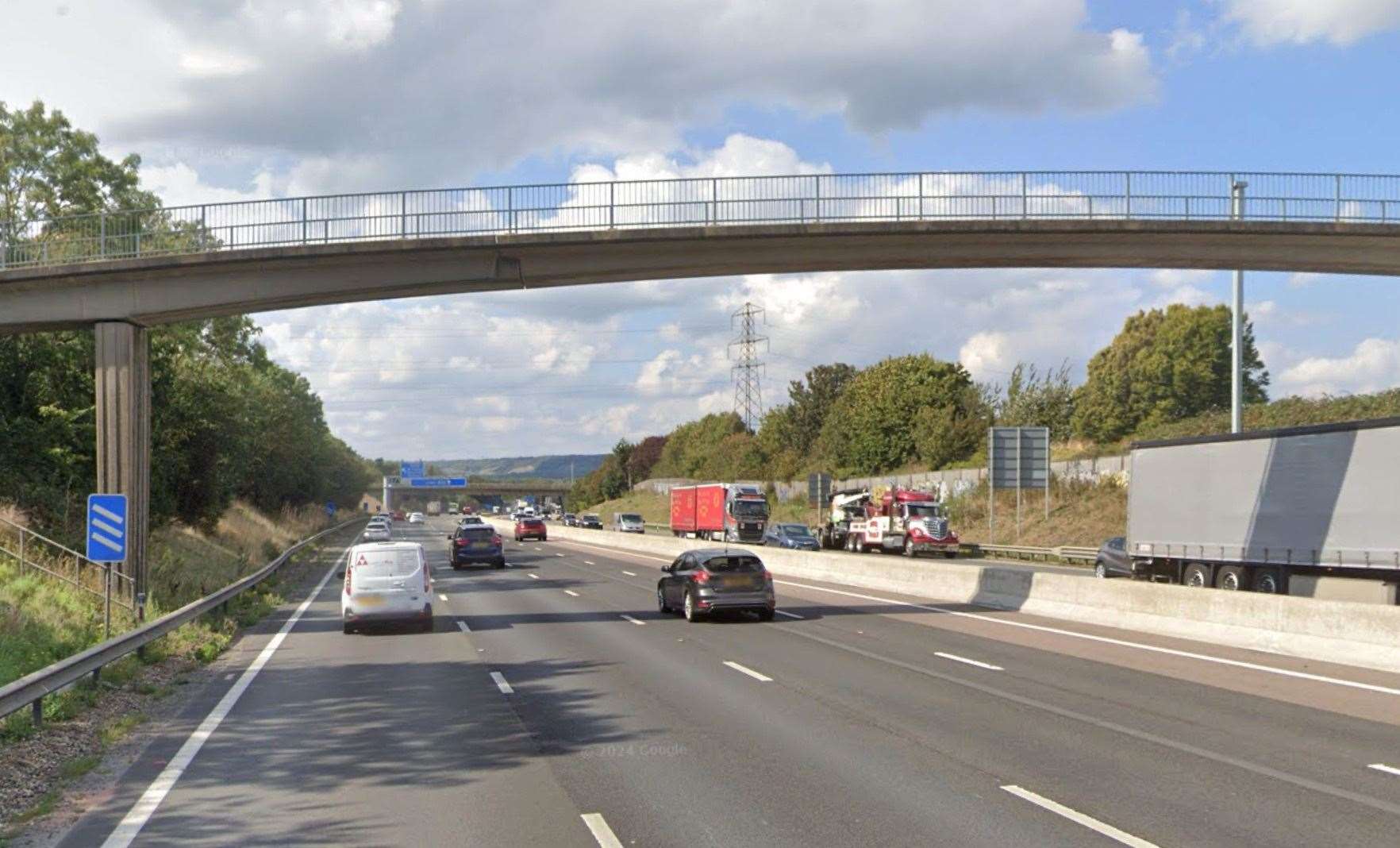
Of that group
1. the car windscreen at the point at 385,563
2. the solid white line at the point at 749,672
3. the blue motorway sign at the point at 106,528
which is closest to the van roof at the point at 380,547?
the car windscreen at the point at 385,563

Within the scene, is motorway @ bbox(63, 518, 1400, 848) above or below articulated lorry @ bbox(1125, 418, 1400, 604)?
below

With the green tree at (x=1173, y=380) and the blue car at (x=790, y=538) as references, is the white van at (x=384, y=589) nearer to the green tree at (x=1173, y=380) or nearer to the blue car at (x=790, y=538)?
the blue car at (x=790, y=538)

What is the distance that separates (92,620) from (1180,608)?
17.7 m

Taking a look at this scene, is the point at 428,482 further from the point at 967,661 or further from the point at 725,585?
the point at 967,661

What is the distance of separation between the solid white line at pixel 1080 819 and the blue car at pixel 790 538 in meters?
45.7

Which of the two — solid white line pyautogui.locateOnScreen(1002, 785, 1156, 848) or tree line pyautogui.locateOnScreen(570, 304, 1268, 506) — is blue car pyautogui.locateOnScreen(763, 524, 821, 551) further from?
solid white line pyautogui.locateOnScreen(1002, 785, 1156, 848)

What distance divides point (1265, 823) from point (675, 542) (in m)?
48.2

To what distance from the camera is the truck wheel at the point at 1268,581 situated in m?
25.0

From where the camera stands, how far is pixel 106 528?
59.6ft

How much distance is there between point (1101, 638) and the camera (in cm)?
1967

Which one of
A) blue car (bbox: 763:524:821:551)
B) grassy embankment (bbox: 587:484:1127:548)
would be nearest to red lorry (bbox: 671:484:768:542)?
blue car (bbox: 763:524:821:551)

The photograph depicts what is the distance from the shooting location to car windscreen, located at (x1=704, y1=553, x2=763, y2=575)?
2316cm

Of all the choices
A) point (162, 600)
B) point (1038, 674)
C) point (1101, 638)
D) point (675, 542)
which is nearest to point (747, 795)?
point (1038, 674)

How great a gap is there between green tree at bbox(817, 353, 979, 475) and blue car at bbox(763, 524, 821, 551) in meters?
29.2
